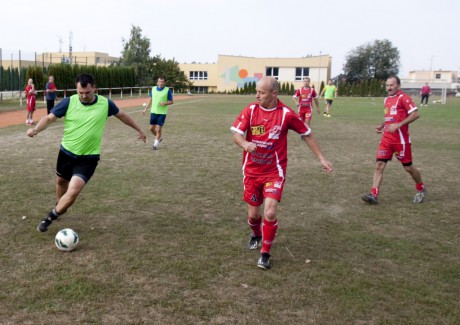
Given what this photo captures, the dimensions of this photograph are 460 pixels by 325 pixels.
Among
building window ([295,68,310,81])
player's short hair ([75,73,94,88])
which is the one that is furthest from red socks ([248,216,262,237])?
building window ([295,68,310,81])

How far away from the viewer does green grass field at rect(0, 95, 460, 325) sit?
154 inches

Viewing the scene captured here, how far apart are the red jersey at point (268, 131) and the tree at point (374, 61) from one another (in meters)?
91.6

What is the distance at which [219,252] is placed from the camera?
203 inches

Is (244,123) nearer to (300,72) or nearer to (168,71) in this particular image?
(168,71)

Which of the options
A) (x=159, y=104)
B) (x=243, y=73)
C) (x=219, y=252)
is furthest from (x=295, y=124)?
(x=243, y=73)

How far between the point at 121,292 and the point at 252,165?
191 centimetres

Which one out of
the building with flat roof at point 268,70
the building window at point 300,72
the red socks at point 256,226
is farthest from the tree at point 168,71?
the red socks at point 256,226

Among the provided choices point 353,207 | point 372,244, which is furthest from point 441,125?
point 372,244

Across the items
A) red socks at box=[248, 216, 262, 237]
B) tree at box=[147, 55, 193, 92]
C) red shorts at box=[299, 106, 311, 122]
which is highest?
tree at box=[147, 55, 193, 92]

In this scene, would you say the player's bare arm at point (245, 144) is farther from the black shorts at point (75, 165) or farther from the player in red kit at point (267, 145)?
the black shorts at point (75, 165)

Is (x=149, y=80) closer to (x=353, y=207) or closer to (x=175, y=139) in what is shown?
(x=175, y=139)

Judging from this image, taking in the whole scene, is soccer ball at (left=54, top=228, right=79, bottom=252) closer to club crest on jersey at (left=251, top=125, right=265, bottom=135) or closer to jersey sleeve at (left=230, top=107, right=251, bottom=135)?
jersey sleeve at (left=230, top=107, right=251, bottom=135)

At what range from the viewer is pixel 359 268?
15.9ft

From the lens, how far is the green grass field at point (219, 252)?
391 cm
